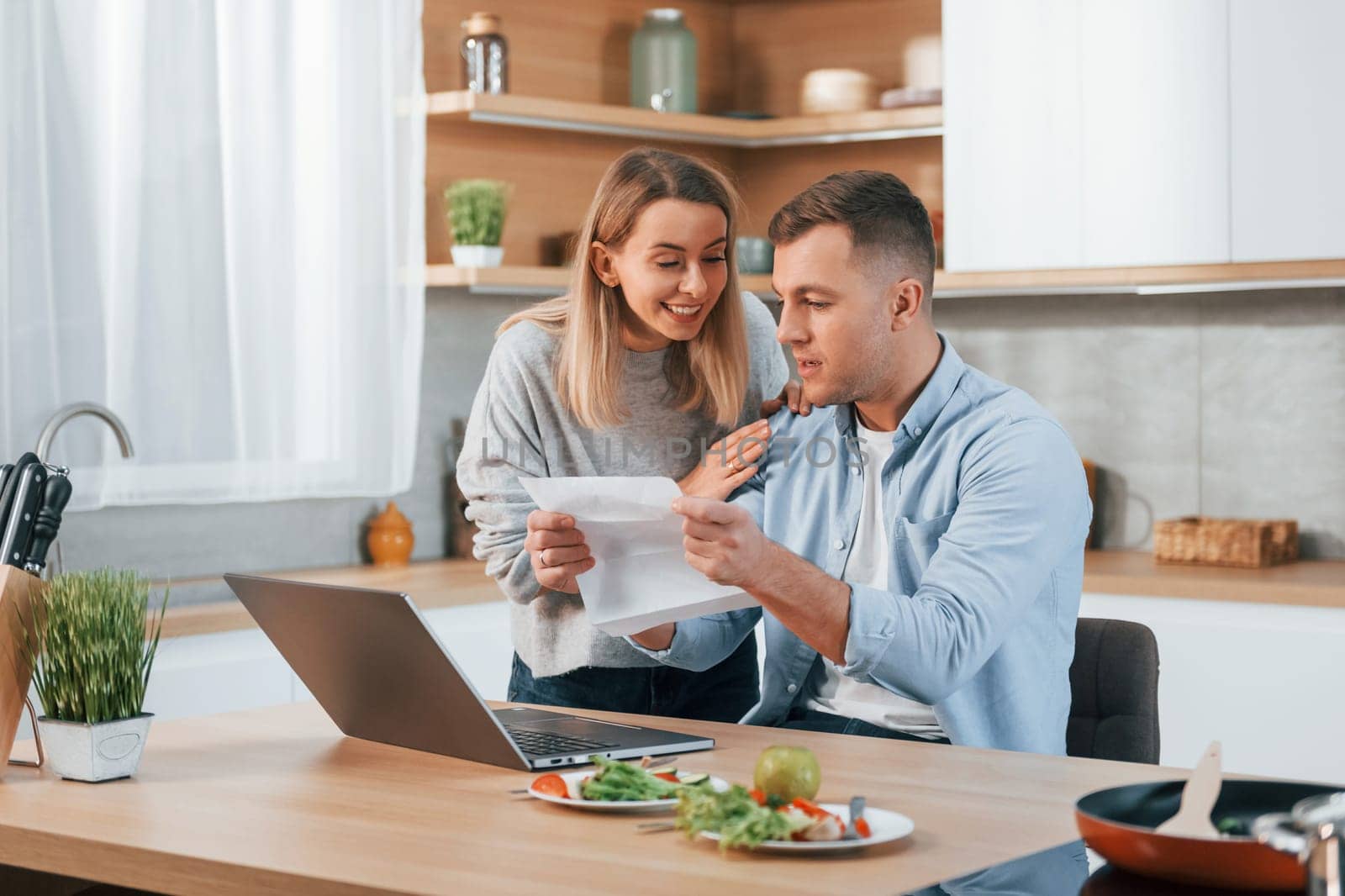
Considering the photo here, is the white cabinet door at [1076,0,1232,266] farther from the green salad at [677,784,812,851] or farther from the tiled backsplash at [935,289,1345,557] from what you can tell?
the green salad at [677,784,812,851]

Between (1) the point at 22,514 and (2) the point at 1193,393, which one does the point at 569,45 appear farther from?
(1) the point at 22,514

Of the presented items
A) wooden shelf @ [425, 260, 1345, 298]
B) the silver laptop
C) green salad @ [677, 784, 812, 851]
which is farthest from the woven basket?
green salad @ [677, 784, 812, 851]

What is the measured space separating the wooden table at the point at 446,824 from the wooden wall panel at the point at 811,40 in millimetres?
2972

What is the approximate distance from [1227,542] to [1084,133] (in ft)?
3.24

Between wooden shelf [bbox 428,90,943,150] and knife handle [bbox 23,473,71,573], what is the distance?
2.24 metres

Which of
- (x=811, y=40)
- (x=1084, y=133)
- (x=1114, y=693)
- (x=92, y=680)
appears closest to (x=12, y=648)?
(x=92, y=680)

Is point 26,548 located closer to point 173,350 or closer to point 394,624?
point 394,624

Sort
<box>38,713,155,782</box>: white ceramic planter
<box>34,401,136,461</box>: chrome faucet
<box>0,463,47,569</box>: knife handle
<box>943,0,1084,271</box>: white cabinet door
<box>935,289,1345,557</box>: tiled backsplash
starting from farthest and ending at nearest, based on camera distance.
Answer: <box>935,289,1345,557</box>: tiled backsplash
<box>943,0,1084,271</box>: white cabinet door
<box>34,401,136,461</box>: chrome faucet
<box>0,463,47,569</box>: knife handle
<box>38,713,155,782</box>: white ceramic planter

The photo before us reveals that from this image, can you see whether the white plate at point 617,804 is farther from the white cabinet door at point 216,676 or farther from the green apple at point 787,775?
the white cabinet door at point 216,676

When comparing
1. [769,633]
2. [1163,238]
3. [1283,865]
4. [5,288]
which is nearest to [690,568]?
[769,633]

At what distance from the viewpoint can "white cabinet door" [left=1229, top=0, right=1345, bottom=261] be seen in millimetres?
3664

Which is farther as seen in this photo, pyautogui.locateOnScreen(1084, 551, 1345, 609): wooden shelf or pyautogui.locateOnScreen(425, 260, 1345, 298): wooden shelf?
pyautogui.locateOnScreen(425, 260, 1345, 298): wooden shelf

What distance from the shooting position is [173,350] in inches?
144

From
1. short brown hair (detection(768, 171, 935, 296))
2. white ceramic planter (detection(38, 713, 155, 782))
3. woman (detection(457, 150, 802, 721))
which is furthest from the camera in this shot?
woman (detection(457, 150, 802, 721))
